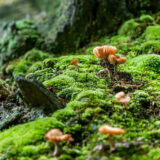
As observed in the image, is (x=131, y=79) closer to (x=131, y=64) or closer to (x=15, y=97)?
(x=131, y=64)

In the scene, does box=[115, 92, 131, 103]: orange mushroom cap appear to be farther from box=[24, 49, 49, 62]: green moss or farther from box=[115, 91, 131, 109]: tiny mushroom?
box=[24, 49, 49, 62]: green moss

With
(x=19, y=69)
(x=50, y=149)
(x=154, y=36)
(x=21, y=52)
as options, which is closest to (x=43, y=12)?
(x=21, y=52)

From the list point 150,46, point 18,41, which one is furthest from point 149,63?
point 18,41

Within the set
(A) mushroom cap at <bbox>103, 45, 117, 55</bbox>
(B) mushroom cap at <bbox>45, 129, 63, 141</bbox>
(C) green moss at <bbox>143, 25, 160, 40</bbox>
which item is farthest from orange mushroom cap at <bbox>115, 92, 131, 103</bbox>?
(C) green moss at <bbox>143, 25, 160, 40</bbox>

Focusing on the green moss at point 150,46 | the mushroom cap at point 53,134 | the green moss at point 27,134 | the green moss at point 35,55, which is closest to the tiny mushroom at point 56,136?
the mushroom cap at point 53,134

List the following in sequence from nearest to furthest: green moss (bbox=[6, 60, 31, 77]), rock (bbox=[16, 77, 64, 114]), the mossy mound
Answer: the mossy mound < rock (bbox=[16, 77, 64, 114]) < green moss (bbox=[6, 60, 31, 77])

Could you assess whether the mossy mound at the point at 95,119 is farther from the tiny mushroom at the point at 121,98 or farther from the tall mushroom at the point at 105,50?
the tall mushroom at the point at 105,50

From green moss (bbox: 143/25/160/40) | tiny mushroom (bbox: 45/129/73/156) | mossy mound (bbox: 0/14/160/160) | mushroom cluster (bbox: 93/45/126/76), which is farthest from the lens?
green moss (bbox: 143/25/160/40)
